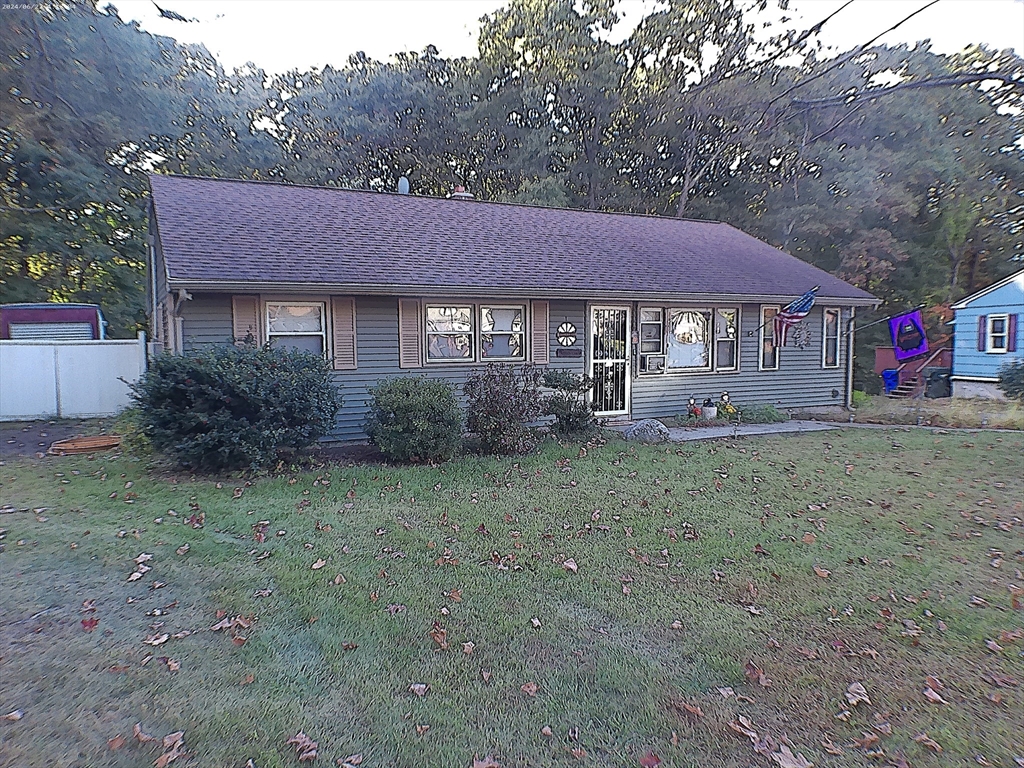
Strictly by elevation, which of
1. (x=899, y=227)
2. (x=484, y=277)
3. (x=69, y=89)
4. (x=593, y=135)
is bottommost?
(x=484, y=277)

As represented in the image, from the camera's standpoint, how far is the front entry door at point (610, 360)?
12078 mm

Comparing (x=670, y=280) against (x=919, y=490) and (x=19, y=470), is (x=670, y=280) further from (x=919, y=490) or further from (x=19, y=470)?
(x=19, y=470)

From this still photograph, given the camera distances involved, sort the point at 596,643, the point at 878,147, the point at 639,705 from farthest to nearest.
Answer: the point at 878,147
the point at 596,643
the point at 639,705

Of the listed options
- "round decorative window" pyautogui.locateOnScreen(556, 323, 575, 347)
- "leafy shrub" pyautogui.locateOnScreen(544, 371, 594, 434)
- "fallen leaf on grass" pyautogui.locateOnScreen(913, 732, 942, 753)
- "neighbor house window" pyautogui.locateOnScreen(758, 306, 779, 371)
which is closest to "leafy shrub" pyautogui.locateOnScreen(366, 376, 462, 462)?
"leafy shrub" pyautogui.locateOnScreen(544, 371, 594, 434)

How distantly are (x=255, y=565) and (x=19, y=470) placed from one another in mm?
5140

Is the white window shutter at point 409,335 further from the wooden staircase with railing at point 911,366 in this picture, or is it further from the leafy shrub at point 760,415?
the wooden staircase with railing at point 911,366

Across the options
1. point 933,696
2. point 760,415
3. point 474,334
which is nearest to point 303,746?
point 933,696

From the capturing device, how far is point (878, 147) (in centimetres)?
2272

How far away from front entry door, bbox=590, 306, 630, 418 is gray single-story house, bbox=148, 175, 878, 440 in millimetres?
31

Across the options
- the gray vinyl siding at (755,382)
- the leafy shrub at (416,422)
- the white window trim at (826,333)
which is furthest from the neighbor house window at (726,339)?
Answer: the leafy shrub at (416,422)

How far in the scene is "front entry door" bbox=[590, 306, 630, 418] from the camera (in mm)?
12078

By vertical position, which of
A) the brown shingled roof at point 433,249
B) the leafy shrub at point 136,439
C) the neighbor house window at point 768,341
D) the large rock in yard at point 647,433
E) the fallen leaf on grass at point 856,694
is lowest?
the fallen leaf on grass at point 856,694

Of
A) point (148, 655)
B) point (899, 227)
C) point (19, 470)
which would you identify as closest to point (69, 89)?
point (19, 470)

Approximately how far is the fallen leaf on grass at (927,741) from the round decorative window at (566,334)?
363 inches
